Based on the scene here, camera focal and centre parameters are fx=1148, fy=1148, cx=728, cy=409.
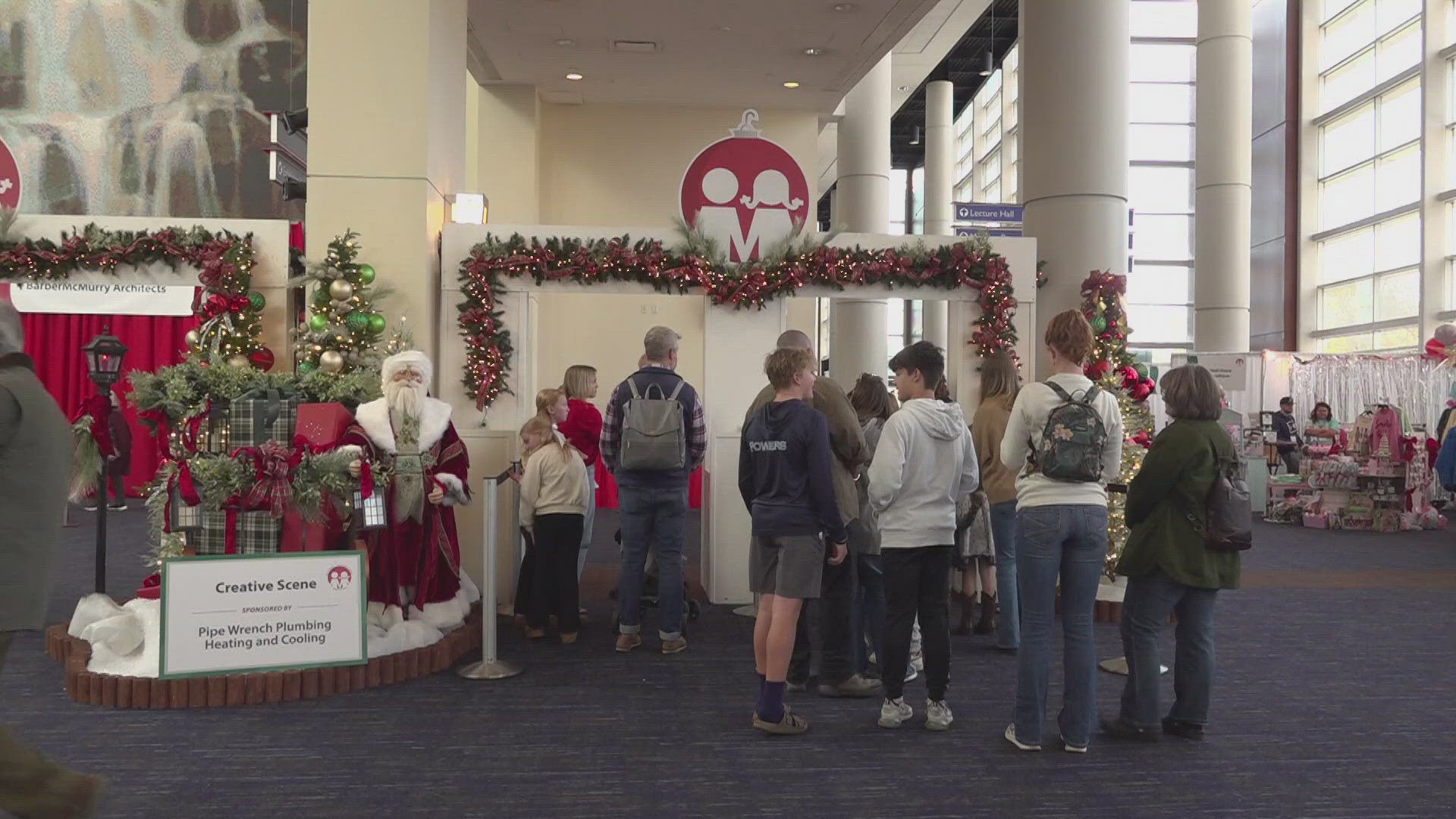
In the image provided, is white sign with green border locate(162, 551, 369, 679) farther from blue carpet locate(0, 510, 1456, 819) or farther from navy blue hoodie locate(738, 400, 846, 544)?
navy blue hoodie locate(738, 400, 846, 544)

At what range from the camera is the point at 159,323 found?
48.1 feet

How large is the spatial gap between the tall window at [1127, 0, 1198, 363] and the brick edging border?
19484mm

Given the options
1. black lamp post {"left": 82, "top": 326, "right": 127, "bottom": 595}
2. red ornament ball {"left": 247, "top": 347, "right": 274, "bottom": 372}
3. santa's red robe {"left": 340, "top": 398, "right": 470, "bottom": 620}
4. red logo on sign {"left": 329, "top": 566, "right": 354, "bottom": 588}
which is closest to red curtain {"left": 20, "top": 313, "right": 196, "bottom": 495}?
black lamp post {"left": 82, "top": 326, "right": 127, "bottom": 595}

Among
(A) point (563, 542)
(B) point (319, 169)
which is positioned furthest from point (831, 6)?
(A) point (563, 542)

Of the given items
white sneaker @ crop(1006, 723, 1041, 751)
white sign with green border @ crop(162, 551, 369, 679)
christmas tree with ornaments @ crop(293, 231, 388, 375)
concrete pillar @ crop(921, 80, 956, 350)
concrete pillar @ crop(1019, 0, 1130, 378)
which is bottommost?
white sneaker @ crop(1006, 723, 1041, 751)

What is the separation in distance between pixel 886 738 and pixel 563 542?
2.30m

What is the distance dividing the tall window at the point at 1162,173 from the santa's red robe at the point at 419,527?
18.7 m

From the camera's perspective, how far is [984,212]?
12.5 meters

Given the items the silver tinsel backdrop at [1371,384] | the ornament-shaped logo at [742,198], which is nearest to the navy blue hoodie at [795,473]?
the ornament-shaped logo at [742,198]

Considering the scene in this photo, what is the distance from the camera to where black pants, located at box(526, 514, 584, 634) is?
6051 mm

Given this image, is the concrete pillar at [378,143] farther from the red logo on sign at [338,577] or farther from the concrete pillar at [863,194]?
the concrete pillar at [863,194]

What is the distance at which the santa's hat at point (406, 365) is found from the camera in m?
5.55

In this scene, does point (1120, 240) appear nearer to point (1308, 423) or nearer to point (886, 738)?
point (886, 738)

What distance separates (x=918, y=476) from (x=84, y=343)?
1366 centimetres
